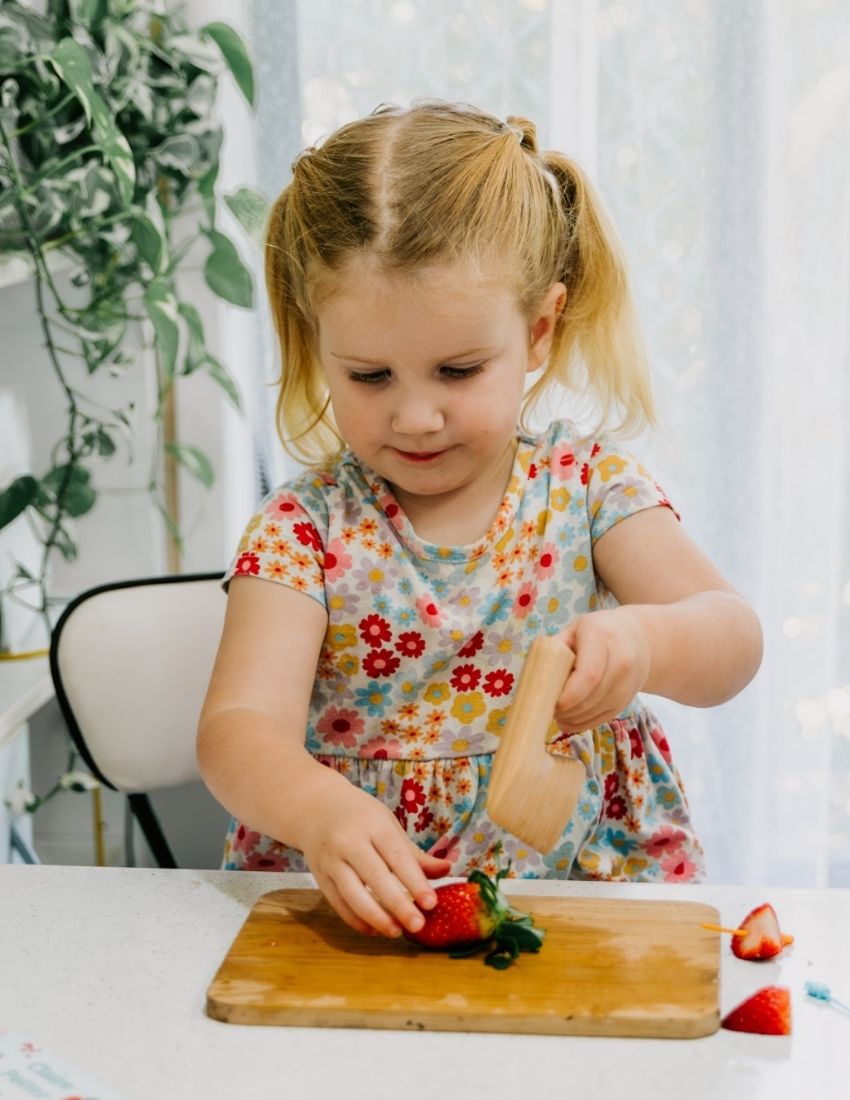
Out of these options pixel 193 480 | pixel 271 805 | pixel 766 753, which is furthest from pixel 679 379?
pixel 271 805

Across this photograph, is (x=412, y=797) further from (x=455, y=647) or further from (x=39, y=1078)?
(x=39, y=1078)

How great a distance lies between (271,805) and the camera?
1.00 meters

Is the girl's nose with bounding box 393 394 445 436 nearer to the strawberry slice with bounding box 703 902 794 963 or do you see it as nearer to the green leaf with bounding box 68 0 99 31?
the strawberry slice with bounding box 703 902 794 963

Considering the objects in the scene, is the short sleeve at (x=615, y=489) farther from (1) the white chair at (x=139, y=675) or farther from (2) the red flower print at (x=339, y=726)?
(1) the white chair at (x=139, y=675)

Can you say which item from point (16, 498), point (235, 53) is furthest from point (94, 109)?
point (16, 498)

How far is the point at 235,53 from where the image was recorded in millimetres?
1899

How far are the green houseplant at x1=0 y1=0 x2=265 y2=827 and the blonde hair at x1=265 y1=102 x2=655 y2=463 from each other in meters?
0.52

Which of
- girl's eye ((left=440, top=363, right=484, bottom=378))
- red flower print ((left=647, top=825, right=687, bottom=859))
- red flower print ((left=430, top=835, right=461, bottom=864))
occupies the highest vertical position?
girl's eye ((left=440, top=363, right=484, bottom=378))

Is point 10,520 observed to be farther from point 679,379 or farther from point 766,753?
point 766,753

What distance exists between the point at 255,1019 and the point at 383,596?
52 cm

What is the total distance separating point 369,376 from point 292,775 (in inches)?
13.0

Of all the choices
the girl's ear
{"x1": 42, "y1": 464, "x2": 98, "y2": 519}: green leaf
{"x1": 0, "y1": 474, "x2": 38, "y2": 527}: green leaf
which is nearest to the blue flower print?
the girl's ear

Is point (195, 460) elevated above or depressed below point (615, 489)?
below

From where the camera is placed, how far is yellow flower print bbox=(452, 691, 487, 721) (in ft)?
4.15
